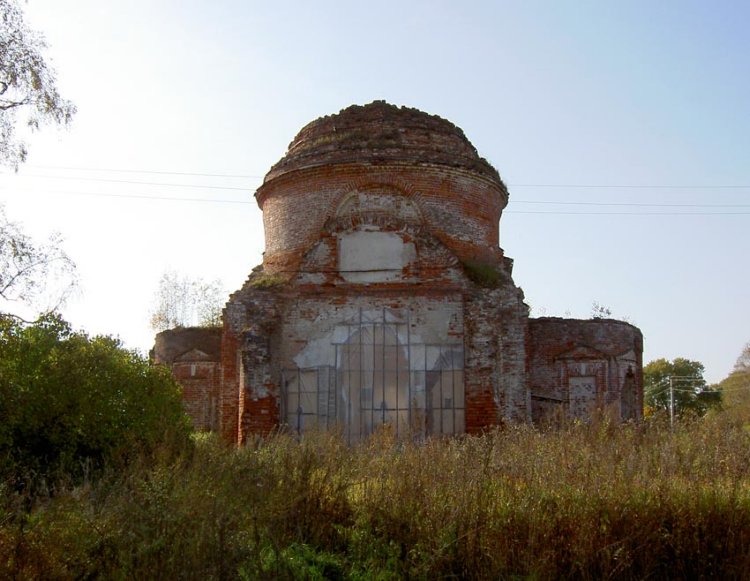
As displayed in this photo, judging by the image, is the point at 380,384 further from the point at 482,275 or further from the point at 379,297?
the point at 482,275

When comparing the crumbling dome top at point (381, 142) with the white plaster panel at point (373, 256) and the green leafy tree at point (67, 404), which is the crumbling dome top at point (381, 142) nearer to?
the white plaster panel at point (373, 256)

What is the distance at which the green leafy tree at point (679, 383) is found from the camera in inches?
1818

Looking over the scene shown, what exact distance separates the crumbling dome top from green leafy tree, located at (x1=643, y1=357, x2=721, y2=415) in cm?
3234

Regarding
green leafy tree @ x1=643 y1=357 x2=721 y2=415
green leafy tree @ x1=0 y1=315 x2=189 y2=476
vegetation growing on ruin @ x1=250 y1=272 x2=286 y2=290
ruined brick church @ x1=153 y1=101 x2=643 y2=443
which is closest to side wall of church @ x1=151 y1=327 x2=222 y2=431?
ruined brick church @ x1=153 y1=101 x2=643 y2=443

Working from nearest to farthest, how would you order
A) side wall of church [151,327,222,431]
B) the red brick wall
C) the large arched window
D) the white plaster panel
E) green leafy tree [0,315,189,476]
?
1. green leafy tree [0,315,189,476]
2. the large arched window
3. the white plaster panel
4. the red brick wall
5. side wall of church [151,327,222,431]

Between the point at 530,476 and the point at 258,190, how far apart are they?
40.6 feet

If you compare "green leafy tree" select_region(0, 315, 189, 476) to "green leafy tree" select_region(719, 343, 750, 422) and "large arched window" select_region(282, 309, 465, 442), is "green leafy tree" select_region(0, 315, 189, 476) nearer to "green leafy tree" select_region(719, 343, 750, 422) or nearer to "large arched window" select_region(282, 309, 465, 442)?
"large arched window" select_region(282, 309, 465, 442)

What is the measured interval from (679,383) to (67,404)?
43893 mm

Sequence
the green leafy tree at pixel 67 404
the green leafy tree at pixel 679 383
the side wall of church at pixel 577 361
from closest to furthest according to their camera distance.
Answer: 1. the green leafy tree at pixel 67 404
2. the side wall of church at pixel 577 361
3. the green leafy tree at pixel 679 383

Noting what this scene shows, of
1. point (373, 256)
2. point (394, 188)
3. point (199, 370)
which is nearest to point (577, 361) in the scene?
point (373, 256)

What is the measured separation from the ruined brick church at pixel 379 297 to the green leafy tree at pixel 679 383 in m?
30.5

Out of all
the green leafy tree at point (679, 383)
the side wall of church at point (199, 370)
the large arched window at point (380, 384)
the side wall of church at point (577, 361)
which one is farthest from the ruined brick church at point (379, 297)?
the green leafy tree at point (679, 383)

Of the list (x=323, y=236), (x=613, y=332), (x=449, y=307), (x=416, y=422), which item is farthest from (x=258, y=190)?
(x=613, y=332)

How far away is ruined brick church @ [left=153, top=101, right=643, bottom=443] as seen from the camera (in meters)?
15.5
